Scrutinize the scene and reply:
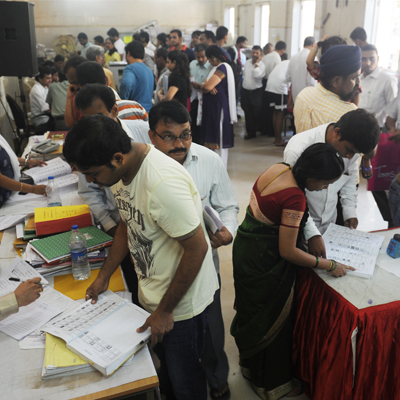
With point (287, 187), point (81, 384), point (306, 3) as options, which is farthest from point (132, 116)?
point (306, 3)

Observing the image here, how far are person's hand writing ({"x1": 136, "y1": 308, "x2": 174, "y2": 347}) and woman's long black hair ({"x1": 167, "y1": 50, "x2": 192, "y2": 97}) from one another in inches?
141

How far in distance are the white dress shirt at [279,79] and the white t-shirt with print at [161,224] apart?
5.19m

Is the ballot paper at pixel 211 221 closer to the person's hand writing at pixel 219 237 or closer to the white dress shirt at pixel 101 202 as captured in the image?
the person's hand writing at pixel 219 237

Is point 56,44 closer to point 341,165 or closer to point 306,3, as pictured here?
point 306,3

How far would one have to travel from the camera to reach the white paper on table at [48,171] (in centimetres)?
263

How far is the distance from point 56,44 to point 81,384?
1132 cm

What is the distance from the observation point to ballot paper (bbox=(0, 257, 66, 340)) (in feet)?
4.32

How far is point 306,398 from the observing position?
1.85 meters

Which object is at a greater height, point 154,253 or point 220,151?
point 154,253

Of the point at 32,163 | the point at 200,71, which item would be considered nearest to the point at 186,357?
the point at 32,163

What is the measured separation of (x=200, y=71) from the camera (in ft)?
16.4

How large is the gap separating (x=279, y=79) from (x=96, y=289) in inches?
209

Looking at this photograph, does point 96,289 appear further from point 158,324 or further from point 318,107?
point 318,107

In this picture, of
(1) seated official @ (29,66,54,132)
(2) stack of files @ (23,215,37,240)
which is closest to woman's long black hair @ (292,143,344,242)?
(2) stack of files @ (23,215,37,240)
